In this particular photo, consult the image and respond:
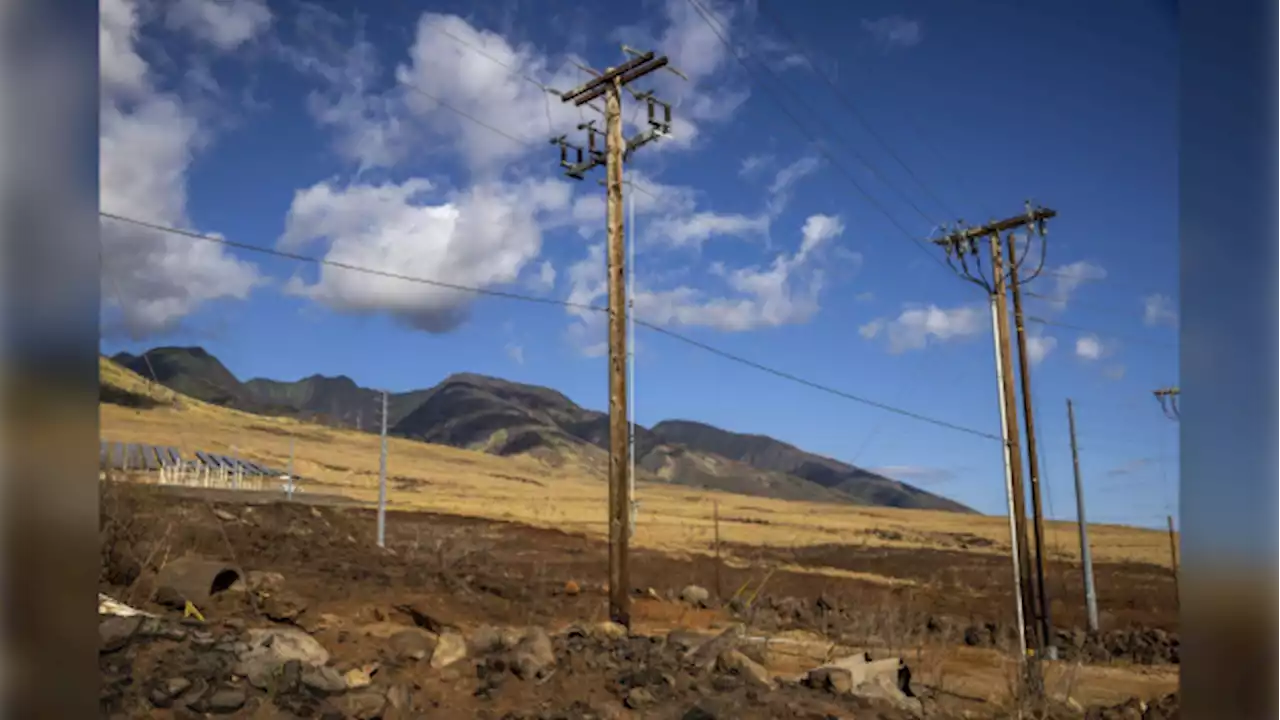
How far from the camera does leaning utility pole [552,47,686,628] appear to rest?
13641mm

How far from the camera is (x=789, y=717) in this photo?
326 inches

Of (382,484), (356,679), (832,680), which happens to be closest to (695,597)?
(832,680)

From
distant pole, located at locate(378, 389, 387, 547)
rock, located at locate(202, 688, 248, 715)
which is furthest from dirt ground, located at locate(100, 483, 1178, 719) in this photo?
distant pole, located at locate(378, 389, 387, 547)

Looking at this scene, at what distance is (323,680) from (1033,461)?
18.1m

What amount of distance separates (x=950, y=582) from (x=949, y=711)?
1266 inches

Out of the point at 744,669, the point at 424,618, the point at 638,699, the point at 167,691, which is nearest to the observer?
the point at 167,691

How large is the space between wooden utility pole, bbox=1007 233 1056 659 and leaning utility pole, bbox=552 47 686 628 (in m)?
10.6

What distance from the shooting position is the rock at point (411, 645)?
9.23 m

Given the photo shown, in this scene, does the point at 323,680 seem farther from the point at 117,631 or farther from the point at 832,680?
the point at 832,680

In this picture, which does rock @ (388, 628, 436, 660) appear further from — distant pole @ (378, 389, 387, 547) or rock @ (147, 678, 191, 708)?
distant pole @ (378, 389, 387, 547)

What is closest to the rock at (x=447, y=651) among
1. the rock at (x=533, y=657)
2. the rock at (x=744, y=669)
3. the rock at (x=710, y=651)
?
the rock at (x=533, y=657)

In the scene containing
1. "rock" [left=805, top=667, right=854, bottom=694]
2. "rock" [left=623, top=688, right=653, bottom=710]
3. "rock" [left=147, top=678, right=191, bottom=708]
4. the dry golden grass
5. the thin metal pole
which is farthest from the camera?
the dry golden grass

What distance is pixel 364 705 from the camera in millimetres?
7277

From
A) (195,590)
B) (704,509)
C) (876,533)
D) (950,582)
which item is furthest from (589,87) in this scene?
(704,509)
